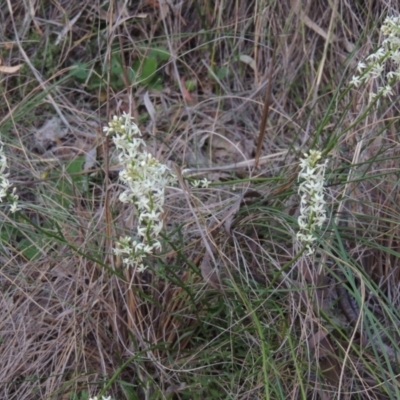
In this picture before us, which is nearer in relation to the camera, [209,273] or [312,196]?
[312,196]

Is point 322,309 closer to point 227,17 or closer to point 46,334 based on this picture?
point 46,334

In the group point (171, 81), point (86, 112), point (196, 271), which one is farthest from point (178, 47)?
point (196, 271)

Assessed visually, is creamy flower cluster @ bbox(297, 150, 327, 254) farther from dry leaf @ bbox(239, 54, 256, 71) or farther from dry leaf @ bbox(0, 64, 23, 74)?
dry leaf @ bbox(0, 64, 23, 74)

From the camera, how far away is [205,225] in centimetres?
201

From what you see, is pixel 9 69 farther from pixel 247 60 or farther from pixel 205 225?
pixel 205 225

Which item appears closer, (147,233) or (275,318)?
(147,233)

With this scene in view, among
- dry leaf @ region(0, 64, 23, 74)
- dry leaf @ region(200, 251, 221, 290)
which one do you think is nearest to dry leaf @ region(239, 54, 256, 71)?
dry leaf @ region(0, 64, 23, 74)

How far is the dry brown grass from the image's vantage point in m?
2.03

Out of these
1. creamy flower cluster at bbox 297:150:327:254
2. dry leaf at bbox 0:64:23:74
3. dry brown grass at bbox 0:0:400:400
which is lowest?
dry brown grass at bbox 0:0:400:400

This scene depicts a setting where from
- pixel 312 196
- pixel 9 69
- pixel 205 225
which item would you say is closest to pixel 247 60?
pixel 9 69

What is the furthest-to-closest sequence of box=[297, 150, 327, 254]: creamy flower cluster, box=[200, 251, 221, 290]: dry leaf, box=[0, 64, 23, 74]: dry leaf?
1. box=[0, 64, 23, 74]: dry leaf
2. box=[200, 251, 221, 290]: dry leaf
3. box=[297, 150, 327, 254]: creamy flower cluster

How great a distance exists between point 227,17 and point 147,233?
1.52 meters

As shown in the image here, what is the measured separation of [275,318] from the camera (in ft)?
6.77

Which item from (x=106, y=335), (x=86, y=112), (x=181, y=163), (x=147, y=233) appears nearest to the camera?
(x=147, y=233)
